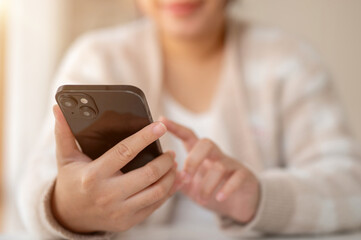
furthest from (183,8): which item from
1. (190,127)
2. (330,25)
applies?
(330,25)

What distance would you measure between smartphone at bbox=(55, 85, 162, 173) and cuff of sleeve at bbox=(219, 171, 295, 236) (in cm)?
18

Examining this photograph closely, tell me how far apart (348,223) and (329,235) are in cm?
4

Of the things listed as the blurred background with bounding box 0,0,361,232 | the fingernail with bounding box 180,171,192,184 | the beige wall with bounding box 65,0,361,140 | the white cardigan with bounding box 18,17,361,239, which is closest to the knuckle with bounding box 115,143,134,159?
the fingernail with bounding box 180,171,192,184

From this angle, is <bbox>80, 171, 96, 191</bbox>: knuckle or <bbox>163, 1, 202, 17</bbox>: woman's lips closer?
<bbox>80, 171, 96, 191</bbox>: knuckle

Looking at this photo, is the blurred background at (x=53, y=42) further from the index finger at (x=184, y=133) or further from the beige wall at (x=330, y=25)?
the index finger at (x=184, y=133)

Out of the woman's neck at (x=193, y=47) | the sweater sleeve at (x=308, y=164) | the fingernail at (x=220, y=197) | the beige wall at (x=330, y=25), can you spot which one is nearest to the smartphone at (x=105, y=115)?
the fingernail at (x=220, y=197)

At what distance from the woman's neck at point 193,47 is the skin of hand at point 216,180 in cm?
39

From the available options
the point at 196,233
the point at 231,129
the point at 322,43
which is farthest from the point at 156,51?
the point at 322,43

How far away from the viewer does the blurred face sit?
748 millimetres

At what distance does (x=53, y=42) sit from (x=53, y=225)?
1058 mm

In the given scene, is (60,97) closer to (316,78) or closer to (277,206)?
(277,206)

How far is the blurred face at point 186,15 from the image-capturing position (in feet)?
2.45

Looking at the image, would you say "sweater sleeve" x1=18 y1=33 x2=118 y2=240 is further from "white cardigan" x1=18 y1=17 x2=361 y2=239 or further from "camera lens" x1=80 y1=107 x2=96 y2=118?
"camera lens" x1=80 y1=107 x2=96 y2=118

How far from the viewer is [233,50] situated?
2.65ft
